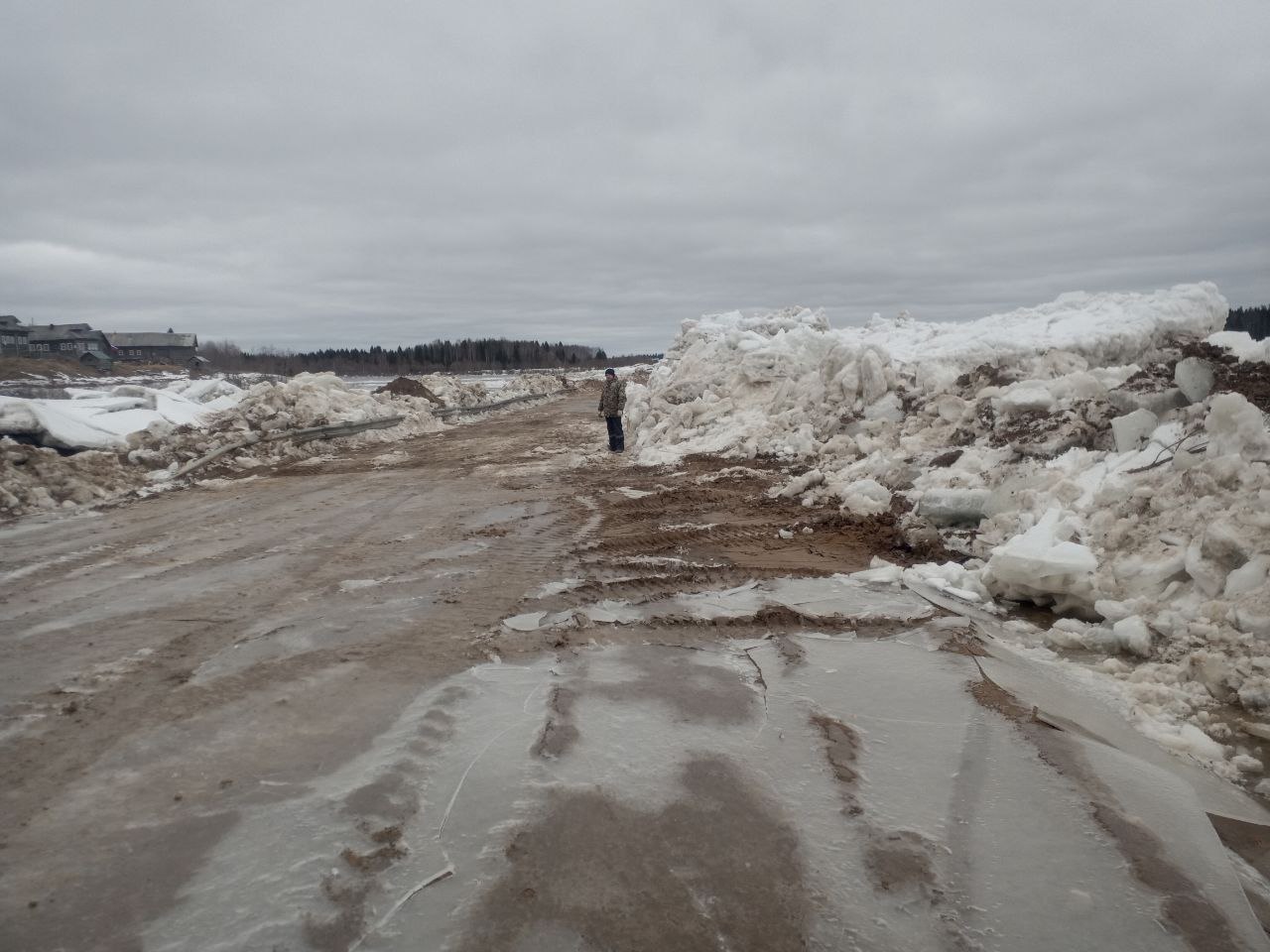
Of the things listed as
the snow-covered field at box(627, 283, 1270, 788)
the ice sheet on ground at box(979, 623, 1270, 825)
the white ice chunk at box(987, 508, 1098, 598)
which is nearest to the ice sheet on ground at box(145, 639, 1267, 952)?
the ice sheet on ground at box(979, 623, 1270, 825)

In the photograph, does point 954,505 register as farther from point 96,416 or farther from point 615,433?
point 96,416

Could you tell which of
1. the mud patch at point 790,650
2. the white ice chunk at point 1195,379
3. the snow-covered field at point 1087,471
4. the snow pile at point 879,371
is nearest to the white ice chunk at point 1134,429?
the snow-covered field at point 1087,471

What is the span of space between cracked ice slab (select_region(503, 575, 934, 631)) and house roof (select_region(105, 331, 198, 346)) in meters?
82.8

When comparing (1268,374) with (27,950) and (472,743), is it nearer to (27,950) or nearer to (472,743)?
(472,743)

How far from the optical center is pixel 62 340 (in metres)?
62.5

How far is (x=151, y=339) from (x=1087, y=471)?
86290mm

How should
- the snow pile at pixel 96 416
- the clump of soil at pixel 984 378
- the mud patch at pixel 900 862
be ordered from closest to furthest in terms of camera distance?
the mud patch at pixel 900 862 < the clump of soil at pixel 984 378 < the snow pile at pixel 96 416

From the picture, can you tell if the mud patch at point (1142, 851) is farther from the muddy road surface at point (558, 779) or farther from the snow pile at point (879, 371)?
the snow pile at point (879, 371)

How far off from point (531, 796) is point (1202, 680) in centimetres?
367

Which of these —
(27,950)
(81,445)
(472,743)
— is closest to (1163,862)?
(472,743)

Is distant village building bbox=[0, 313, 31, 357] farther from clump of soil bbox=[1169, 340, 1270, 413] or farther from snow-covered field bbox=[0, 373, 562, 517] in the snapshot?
clump of soil bbox=[1169, 340, 1270, 413]

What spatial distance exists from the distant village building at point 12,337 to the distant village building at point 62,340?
0.59 meters

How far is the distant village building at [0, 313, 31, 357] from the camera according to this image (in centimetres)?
5872

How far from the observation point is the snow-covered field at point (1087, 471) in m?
4.05
